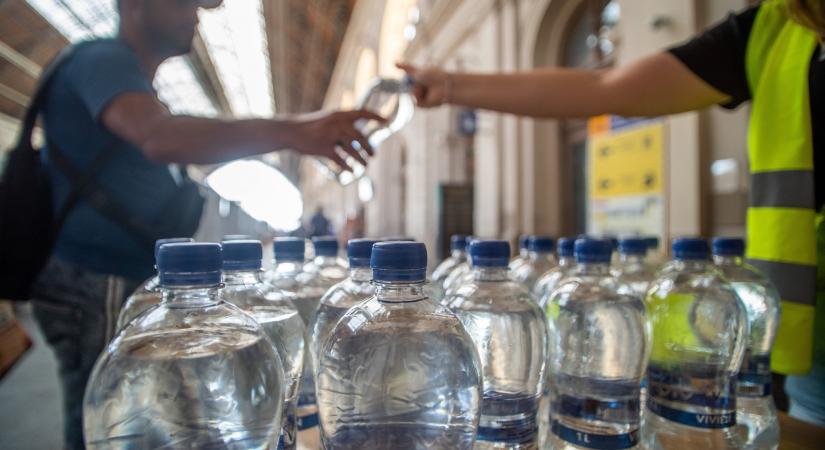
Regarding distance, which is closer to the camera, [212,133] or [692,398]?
[692,398]

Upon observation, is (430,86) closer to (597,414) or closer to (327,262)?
(327,262)

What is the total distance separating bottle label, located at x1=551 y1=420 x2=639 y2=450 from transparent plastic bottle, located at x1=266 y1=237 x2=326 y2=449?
413mm

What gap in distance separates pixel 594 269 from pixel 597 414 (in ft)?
0.90

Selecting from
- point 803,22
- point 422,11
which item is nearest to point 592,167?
point 803,22

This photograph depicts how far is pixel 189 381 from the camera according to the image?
55 cm

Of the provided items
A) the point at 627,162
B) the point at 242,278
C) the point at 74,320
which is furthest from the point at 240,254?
the point at 627,162

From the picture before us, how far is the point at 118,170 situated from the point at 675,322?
4.51ft

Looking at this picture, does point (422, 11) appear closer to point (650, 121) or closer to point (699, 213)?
point (650, 121)

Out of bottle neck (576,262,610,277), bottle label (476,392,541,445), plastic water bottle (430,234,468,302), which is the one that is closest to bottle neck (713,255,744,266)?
bottle neck (576,262,610,277)

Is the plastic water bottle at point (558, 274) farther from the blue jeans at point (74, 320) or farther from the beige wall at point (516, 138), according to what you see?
the beige wall at point (516, 138)

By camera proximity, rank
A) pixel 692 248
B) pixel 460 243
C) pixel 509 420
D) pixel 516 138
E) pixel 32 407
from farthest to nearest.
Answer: pixel 516 138, pixel 32 407, pixel 460 243, pixel 692 248, pixel 509 420

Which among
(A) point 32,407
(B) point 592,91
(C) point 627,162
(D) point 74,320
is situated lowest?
(A) point 32,407

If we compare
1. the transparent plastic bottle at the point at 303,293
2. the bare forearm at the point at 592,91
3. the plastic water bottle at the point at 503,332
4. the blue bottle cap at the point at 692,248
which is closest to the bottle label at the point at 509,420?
the plastic water bottle at the point at 503,332

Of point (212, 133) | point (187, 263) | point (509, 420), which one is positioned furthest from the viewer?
point (212, 133)
